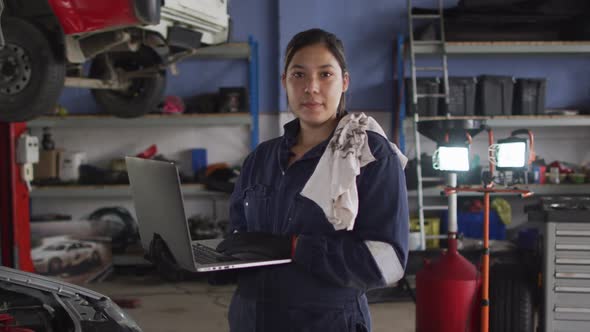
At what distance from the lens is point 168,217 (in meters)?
1.30

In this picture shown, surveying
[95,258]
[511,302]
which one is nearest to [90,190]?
[95,258]

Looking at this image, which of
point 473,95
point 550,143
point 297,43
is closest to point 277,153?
point 297,43

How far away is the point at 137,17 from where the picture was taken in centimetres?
308

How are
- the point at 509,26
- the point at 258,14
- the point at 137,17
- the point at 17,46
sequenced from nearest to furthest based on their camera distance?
the point at 137,17, the point at 17,46, the point at 509,26, the point at 258,14

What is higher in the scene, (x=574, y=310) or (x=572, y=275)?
(x=572, y=275)

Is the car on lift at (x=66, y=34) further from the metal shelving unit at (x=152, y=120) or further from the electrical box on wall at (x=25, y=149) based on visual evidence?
the metal shelving unit at (x=152, y=120)

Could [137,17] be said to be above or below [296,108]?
above

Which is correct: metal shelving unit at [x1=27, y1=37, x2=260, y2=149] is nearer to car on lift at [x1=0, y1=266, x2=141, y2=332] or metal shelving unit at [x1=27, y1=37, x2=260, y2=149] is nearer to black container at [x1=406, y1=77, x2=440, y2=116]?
black container at [x1=406, y1=77, x2=440, y2=116]

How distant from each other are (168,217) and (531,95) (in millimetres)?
4816

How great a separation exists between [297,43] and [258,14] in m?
4.51

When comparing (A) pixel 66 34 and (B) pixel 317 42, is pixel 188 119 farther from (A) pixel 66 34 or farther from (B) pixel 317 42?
(B) pixel 317 42

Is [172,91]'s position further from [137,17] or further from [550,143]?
[550,143]

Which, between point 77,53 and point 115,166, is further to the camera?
point 115,166

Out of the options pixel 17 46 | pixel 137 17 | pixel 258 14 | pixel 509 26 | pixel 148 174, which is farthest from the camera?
pixel 258 14
